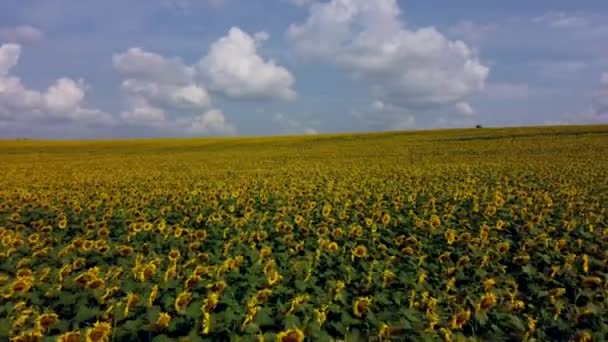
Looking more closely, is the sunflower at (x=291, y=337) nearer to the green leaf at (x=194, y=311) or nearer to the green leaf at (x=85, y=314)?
the green leaf at (x=194, y=311)

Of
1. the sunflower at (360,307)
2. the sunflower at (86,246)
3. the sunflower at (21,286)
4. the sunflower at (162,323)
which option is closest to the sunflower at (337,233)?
→ the sunflower at (360,307)

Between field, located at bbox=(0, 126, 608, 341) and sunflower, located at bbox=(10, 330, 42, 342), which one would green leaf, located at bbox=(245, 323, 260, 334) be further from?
sunflower, located at bbox=(10, 330, 42, 342)

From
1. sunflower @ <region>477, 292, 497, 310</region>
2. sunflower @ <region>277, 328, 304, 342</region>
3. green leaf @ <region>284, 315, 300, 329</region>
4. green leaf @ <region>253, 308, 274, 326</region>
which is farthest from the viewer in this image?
sunflower @ <region>477, 292, 497, 310</region>

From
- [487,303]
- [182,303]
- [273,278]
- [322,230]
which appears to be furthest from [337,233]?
[182,303]

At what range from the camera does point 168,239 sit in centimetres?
717

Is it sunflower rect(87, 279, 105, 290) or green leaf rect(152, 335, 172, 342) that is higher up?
sunflower rect(87, 279, 105, 290)

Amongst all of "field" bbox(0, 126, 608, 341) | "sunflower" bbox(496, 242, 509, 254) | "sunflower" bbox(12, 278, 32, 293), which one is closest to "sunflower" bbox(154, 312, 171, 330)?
"field" bbox(0, 126, 608, 341)

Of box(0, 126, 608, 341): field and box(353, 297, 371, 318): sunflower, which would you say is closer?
box(0, 126, 608, 341): field

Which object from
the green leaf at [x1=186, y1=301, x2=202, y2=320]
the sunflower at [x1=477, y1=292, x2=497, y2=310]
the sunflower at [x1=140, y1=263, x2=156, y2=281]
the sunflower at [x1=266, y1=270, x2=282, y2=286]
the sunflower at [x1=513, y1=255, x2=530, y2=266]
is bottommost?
the sunflower at [x1=513, y1=255, x2=530, y2=266]

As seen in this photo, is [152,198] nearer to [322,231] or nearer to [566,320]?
[322,231]

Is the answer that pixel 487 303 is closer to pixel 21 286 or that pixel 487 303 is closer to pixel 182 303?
pixel 182 303

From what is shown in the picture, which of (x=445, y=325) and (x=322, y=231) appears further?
(x=322, y=231)

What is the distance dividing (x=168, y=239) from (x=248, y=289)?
2.75m

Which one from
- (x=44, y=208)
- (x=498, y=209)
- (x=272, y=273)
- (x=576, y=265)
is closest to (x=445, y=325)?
(x=272, y=273)
